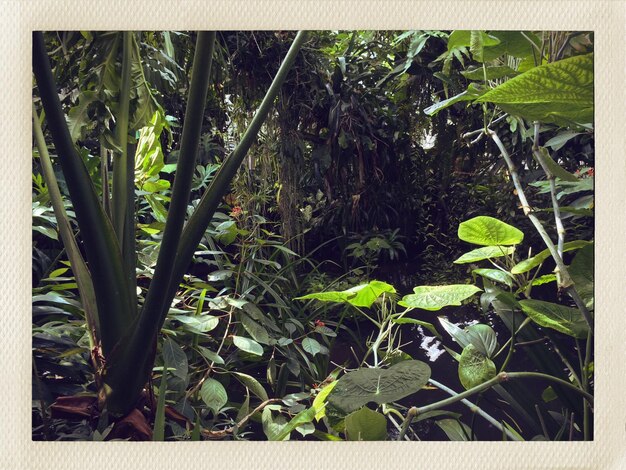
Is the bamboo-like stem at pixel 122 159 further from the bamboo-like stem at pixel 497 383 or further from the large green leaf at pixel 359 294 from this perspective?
the bamboo-like stem at pixel 497 383

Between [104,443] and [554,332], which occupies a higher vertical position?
[554,332]

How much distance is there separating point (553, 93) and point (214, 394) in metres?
0.73

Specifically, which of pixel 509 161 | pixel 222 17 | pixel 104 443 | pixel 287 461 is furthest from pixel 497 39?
pixel 104 443

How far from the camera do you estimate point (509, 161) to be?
887 millimetres


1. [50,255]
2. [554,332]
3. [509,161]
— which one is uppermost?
[509,161]

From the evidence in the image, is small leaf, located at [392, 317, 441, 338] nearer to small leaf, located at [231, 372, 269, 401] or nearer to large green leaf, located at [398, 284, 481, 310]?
large green leaf, located at [398, 284, 481, 310]

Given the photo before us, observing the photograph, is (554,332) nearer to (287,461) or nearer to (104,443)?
(287,461)

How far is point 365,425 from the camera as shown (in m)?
0.86

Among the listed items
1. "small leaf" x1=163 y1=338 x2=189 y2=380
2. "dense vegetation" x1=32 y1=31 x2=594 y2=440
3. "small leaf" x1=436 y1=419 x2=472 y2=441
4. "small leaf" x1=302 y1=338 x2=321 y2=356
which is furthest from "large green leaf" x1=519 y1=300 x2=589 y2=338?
"small leaf" x1=163 y1=338 x2=189 y2=380

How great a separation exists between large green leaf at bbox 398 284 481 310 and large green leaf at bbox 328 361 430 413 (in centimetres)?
10

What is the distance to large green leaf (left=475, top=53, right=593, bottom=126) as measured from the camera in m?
→ 0.80

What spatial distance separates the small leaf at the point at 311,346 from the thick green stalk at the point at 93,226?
0.98 ft

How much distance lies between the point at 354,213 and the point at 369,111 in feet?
0.60

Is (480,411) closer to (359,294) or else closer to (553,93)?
(359,294)
